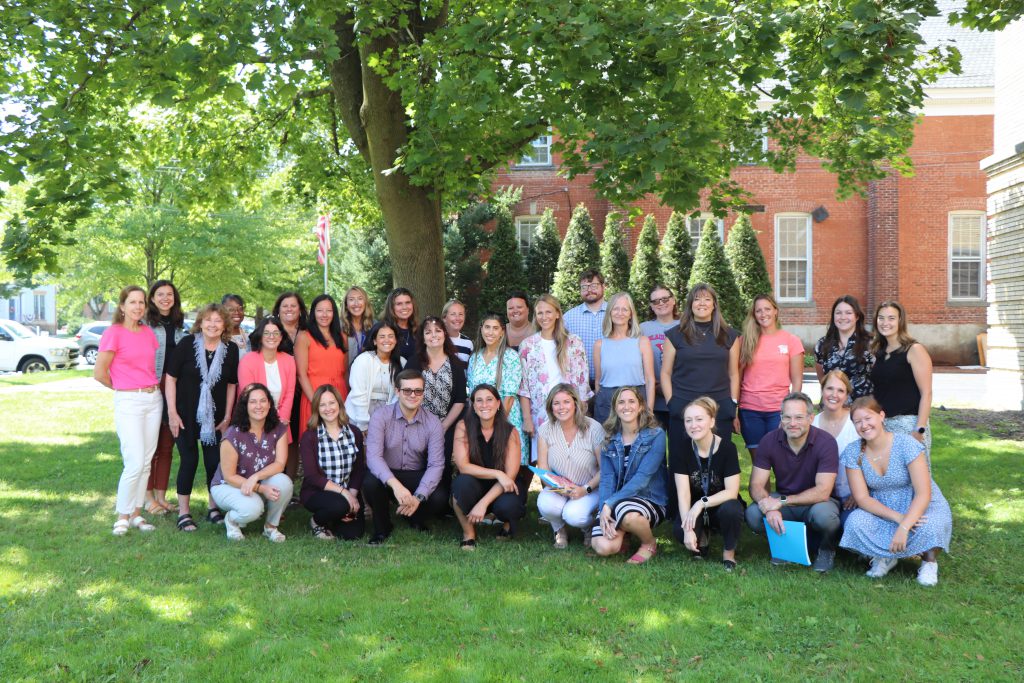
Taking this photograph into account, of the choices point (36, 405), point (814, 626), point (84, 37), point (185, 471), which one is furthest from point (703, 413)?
point (36, 405)

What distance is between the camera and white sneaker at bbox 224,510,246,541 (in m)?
6.80

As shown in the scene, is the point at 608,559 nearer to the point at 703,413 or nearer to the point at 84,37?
the point at 703,413

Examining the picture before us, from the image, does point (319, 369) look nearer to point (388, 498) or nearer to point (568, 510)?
point (388, 498)

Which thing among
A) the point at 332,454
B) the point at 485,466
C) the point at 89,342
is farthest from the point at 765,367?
the point at 89,342

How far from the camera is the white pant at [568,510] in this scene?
6469 mm

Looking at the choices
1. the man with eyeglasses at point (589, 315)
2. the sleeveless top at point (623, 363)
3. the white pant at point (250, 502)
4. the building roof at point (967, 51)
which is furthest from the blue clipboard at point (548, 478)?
the building roof at point (967, 51)

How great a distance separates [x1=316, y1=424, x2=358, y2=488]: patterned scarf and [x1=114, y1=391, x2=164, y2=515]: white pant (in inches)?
54.8

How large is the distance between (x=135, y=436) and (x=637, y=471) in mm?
4027

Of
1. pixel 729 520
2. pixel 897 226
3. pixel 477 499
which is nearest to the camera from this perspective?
pixel 729 520

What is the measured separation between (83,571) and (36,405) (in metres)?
11.9

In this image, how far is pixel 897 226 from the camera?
25641 millimetres

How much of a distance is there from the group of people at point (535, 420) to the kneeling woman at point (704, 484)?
0.02 meters

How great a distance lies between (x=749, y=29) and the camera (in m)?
7.10

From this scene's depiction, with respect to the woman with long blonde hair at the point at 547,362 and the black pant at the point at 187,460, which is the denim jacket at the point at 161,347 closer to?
the black pant at the point at 187,460
